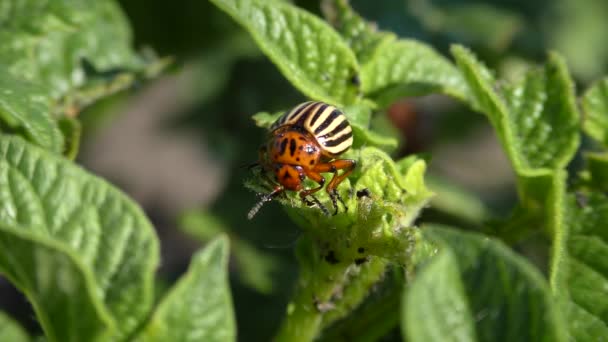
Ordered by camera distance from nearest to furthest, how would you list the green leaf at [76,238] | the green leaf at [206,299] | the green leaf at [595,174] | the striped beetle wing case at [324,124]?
the green leaf at [206,299] < the green leaf at [76,238] < the striped beetle wing case at [324,124] < the green leaf at [595,174]

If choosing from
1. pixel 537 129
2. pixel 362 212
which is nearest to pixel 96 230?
pixel 362 212

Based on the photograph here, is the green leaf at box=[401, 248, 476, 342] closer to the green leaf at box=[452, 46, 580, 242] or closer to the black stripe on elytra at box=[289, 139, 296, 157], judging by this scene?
the green leaf at box=[452, 46, 580, 242]

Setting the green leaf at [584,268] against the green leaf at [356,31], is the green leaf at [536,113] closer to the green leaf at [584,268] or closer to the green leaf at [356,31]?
the green leaf at [584,268]

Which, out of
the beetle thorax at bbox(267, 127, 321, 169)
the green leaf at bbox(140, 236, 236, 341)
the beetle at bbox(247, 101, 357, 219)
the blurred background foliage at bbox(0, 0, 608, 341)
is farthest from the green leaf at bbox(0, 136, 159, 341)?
the blurred background foliage at bbox(0, 0, 608, 341)

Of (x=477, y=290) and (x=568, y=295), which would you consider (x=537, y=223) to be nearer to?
(x=568, y=295)

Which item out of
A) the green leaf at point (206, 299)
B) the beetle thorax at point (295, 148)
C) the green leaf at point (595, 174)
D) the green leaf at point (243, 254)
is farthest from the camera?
the green leaf at point (243, 254)

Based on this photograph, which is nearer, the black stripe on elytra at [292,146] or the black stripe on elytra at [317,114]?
the black stripe on elytra at [317,114]

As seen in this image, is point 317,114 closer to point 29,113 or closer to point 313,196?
point 313,196

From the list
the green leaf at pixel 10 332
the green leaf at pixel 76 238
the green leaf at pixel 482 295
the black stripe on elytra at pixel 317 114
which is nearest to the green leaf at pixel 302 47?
the black stripe on elytra at pixel 317 114
